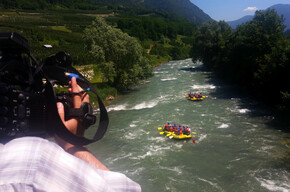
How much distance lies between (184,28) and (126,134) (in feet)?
370

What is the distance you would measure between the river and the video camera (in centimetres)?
901

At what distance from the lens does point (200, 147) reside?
1267 cm

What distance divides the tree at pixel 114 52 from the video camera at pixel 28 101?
74.3ft

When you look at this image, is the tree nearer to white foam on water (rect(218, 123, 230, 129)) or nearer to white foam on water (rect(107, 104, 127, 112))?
white foam on water (rect(107, 104, 127, 112))

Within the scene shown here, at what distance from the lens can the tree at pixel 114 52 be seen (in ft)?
78.8

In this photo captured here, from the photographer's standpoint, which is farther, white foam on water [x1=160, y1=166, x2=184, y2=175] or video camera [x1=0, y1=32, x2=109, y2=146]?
white foam on water [x1=160, y1=166, x2=184, y2=175]

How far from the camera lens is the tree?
24031 millimetres

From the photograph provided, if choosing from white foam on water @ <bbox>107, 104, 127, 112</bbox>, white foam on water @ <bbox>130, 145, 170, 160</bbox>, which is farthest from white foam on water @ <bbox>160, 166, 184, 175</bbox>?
white foam on water @ <bbox>107, 104, 127, 112</bbox>

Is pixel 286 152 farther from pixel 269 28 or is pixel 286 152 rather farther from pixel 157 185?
pixel 269 28

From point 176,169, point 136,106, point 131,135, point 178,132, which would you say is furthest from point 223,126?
point 136,106

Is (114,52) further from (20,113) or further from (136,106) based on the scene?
(20,113)

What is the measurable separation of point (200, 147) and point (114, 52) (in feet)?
52.5

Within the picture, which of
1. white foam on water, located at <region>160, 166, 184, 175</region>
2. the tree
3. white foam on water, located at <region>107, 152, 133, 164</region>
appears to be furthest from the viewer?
the tree

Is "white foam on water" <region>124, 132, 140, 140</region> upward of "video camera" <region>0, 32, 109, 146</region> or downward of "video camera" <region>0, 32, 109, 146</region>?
downward
